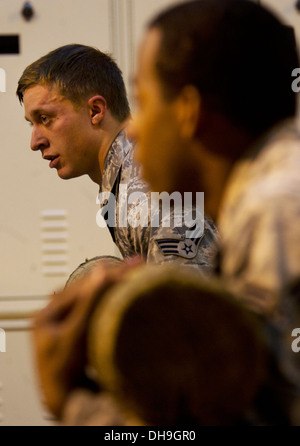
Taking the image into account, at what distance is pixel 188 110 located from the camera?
755 mm

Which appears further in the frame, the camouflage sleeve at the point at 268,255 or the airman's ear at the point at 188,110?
the airman's ear at the point at 188,110

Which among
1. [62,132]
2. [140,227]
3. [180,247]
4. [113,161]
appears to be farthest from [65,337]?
[62,132]

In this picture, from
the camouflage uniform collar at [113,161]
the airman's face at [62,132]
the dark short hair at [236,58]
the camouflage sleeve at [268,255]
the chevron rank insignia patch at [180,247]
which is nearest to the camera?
the camouflage sleeve at [268,255]

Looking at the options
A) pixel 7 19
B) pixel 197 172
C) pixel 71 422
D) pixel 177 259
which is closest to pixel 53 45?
pixel 7 19

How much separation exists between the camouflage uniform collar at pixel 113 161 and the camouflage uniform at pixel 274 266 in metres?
1.18

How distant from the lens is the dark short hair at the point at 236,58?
2.36 ft

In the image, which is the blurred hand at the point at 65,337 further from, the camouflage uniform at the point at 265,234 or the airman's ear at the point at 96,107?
the airman's ear at the point at 96,107

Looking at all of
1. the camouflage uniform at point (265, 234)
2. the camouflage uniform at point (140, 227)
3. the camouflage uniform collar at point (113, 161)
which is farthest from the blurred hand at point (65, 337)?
the camouflage uniform collar at point (113, 161)

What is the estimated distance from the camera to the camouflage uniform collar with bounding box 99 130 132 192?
6.04 feet

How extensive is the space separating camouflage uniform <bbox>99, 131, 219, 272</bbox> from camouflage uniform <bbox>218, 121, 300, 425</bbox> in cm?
A: 87

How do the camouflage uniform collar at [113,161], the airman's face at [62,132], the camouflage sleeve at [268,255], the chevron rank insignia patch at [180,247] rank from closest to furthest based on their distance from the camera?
the camouflage sleeve at [268,255], the chevron rank insignia patch at [180,247], the camouflage uniform collar at [113,161], the airman's face at [62,132]

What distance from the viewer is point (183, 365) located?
1.97 ft

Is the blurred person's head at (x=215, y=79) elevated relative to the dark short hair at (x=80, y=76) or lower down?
lower down

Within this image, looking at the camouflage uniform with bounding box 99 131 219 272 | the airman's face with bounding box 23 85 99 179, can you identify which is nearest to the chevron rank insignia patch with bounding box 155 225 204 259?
the camouflage uniform with bounding box 99 131 219 272
